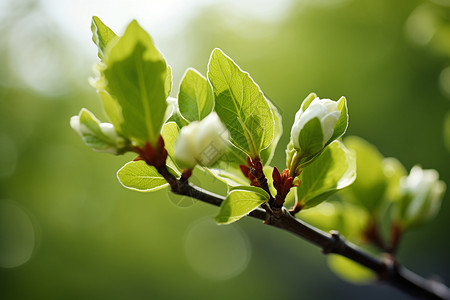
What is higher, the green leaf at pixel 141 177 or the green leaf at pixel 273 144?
the green leaf at pixel 273 144

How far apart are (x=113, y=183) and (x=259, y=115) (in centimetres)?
465

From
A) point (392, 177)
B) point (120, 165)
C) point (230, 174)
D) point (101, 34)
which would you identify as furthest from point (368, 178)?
point (120, 165)

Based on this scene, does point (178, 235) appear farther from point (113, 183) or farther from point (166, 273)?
point (113, 183)

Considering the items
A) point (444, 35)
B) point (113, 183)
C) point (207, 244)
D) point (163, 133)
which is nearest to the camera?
point (163, 133)

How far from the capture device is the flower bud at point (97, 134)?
45cm

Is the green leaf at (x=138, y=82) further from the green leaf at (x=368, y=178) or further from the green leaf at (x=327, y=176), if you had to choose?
the green leaf at (x=368, y=178)

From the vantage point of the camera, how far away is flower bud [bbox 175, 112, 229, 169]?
16.5 inches

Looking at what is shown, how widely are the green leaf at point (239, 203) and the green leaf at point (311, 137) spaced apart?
8 centimetres

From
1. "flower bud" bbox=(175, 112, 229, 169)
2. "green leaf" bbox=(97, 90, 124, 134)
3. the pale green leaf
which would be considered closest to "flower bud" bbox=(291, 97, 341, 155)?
"flower bud" bbox=(175, 112, 229, 169)

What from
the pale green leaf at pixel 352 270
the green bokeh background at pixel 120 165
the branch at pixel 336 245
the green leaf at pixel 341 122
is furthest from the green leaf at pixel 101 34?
the green bokeh background at pixel 120 165

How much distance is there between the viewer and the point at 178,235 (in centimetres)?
513

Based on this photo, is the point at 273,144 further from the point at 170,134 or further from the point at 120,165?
the point at 120,165

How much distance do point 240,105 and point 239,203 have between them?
0.14m

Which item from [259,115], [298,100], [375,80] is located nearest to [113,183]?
[298,100]
